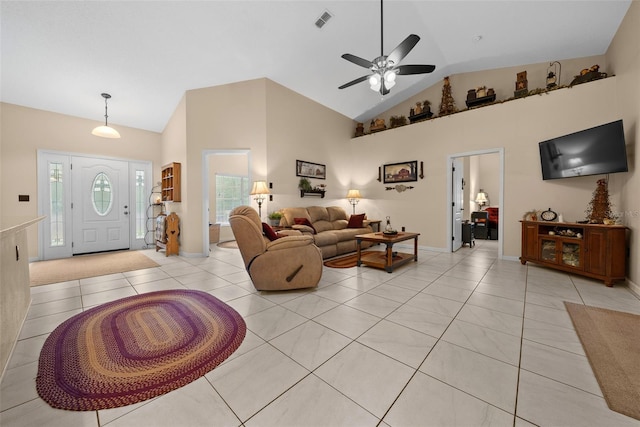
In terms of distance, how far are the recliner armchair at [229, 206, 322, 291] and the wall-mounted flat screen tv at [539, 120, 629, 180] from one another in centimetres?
411

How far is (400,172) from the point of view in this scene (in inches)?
239

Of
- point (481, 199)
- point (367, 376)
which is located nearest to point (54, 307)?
point (367, 376)

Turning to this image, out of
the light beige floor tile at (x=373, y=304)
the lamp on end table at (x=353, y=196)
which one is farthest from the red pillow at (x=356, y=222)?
the light beige floor tile at (x=373, y=304)

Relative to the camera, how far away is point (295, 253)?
9.52 ft

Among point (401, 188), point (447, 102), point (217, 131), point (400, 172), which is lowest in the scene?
point (401, 188)

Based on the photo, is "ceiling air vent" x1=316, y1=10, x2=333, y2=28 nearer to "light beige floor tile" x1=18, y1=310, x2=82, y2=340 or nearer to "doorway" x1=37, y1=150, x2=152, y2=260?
"light beige floor tile" x1=18, y1=310, x2=82, y2=340

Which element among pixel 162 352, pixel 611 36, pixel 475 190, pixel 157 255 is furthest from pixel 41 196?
pixel 475 190

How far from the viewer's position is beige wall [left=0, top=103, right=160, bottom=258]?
436 cm

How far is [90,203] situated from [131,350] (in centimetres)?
525

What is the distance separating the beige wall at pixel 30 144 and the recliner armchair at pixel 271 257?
14.4 ft

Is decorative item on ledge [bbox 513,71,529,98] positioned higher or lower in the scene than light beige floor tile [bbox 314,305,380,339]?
higher

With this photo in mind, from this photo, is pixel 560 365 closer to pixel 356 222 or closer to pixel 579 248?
pixel 579 248

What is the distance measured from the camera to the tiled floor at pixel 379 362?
4.01 ft

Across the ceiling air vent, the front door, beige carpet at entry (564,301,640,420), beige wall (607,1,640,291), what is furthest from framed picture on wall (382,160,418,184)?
the front door
